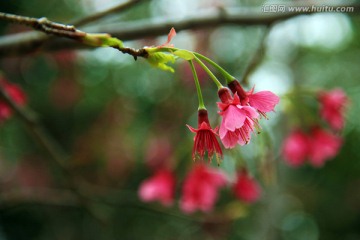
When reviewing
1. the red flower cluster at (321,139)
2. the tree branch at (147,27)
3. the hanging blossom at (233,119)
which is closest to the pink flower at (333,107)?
the red flower cluster at (321,139)

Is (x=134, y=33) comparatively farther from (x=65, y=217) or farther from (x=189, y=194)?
(x=65, y=217)

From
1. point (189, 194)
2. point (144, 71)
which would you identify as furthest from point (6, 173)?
point (189, 194)

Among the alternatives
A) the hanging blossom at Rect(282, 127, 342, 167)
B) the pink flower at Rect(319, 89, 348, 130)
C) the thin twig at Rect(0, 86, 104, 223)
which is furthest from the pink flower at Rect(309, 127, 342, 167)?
the thin twig at Rect(0, 86, 104, 223)

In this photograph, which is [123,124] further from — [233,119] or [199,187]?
[233,119]

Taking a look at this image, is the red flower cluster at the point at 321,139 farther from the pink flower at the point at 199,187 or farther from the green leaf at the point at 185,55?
the green leaf at the point at 185,55

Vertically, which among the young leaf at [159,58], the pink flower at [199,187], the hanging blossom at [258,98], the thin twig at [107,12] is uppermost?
the thin twig at [107,12]
